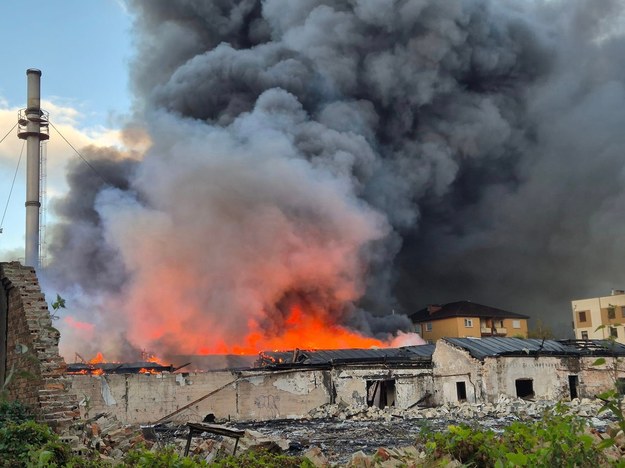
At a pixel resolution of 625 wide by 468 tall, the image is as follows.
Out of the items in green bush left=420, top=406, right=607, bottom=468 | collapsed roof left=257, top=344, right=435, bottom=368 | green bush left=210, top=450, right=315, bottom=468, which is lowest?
green bush left=210, top=450, right=315, bottom=468

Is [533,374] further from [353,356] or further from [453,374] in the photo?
[353,356]

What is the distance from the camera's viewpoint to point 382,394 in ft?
92.4

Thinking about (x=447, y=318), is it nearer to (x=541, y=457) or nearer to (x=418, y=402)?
(x=418, y=402)

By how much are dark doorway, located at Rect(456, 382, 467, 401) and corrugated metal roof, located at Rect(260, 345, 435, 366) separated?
178 cm

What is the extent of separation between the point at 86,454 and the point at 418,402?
1924 centimetres

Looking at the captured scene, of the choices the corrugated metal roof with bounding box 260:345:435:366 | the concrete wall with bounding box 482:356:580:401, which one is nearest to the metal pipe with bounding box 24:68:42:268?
the corrugated metal roof with bounding box 260:345:435:366

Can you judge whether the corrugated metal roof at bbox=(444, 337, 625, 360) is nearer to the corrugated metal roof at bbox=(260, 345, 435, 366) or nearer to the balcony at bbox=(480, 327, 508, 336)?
the corrugated metal roof at bbox=(260, 345, 435, 366)

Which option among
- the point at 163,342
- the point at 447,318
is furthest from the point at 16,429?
the point at 447,318

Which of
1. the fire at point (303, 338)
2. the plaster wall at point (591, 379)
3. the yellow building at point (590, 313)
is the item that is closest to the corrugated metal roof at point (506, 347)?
the plaster wall at point (591, 379)

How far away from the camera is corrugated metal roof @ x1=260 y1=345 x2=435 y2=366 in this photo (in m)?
26.0

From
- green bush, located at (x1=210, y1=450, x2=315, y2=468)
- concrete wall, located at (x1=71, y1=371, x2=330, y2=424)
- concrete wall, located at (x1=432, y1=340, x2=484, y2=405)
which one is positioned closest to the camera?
green bush, located at (x1=210, y1=450, x2=315, y2=468)

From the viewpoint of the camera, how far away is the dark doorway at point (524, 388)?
27.2 meters

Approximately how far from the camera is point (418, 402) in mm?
26859

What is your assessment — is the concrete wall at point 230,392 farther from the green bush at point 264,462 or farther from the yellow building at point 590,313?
the yellow building at point 590,313
